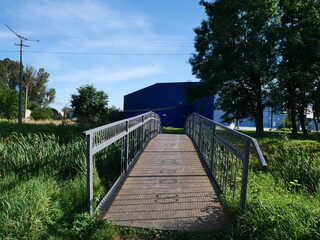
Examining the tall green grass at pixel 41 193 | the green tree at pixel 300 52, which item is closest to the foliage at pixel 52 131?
the tall green grass at pixel 41 193

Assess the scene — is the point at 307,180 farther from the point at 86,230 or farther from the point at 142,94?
the point at 142,94

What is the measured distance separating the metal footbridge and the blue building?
2053 cm

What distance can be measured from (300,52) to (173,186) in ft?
48.2

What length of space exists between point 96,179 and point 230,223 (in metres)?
2.46

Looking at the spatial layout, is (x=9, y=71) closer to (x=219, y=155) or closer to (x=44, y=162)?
(x=44, y=162)

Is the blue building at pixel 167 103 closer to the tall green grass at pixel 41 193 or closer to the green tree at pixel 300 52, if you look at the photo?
the green tree at pixel 300 52

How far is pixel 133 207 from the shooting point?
333 centimetres

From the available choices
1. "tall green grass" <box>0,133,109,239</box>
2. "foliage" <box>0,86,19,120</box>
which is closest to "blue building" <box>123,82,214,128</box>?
"foliage" <box>0,86,19,120</box>

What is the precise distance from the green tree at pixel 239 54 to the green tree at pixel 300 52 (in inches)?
38.5

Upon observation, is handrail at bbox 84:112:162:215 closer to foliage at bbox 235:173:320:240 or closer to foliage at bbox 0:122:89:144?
foliage at bbox 235:173:320:240

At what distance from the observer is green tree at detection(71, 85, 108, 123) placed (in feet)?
107

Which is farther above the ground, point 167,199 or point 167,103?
point 167,103

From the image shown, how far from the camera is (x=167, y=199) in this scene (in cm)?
359

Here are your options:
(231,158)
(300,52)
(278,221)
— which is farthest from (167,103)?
(278,221)
